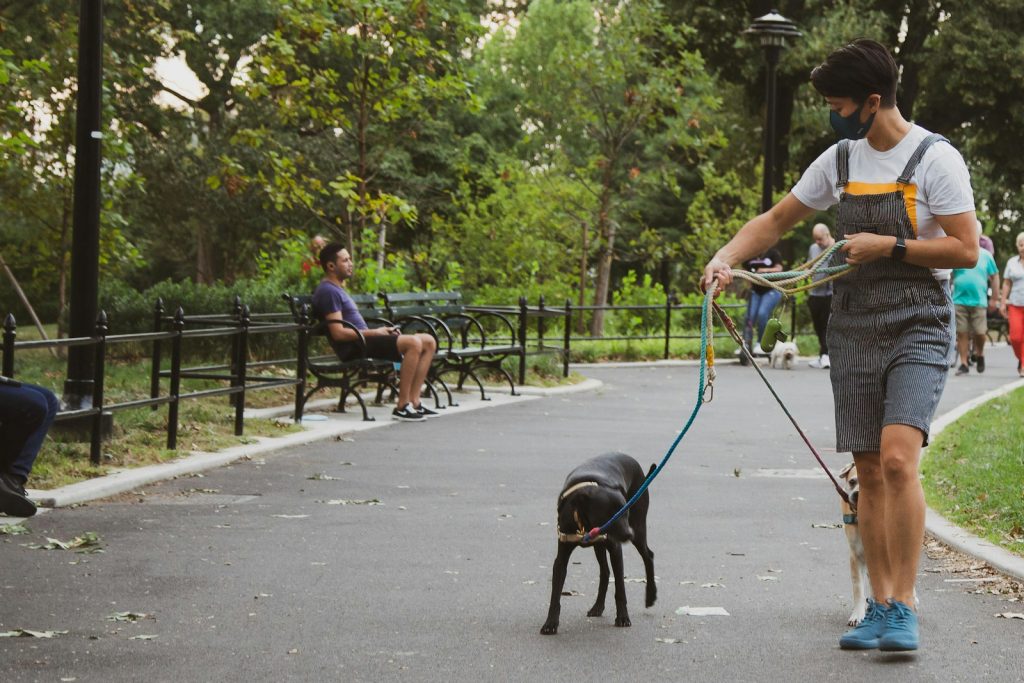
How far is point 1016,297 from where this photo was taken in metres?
17.5

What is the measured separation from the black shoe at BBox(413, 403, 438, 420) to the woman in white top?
25.2 feet

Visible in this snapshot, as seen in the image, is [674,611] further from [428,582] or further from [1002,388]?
[1002,388]

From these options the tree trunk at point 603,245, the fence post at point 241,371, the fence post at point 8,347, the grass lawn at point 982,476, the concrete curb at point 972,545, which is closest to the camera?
the concrete curb at point 972,545

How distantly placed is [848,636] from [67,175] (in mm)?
17072

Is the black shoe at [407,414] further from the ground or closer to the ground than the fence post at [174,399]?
closer to the ground

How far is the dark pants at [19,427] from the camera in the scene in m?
7.58

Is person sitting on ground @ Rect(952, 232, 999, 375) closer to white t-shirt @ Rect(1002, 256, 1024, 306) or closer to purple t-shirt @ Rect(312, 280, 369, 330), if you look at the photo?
white t-shirt @ Rect(1002, 256, 1024, 306)

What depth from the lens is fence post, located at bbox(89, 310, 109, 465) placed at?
364 inches

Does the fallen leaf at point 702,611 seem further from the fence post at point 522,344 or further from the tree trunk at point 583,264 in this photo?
the tree trunk at point 583,264

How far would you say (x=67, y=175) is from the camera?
803 inches

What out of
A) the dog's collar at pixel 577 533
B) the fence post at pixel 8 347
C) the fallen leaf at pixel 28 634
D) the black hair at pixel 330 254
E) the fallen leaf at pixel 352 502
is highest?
the black hair at pixel 330 254

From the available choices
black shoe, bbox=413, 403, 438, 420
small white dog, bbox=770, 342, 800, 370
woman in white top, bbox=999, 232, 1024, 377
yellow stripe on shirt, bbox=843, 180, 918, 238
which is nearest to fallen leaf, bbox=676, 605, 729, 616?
yellow stripe on shirt, bbox=843, 180, 918, 238

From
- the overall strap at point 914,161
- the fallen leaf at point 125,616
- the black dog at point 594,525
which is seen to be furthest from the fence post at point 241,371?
the overall strap at point 914,161

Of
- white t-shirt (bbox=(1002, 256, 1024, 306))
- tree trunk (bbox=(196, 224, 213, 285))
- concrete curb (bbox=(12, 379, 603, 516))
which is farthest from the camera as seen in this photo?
tree trunk (bbox=(196, 224, 213, 285))
